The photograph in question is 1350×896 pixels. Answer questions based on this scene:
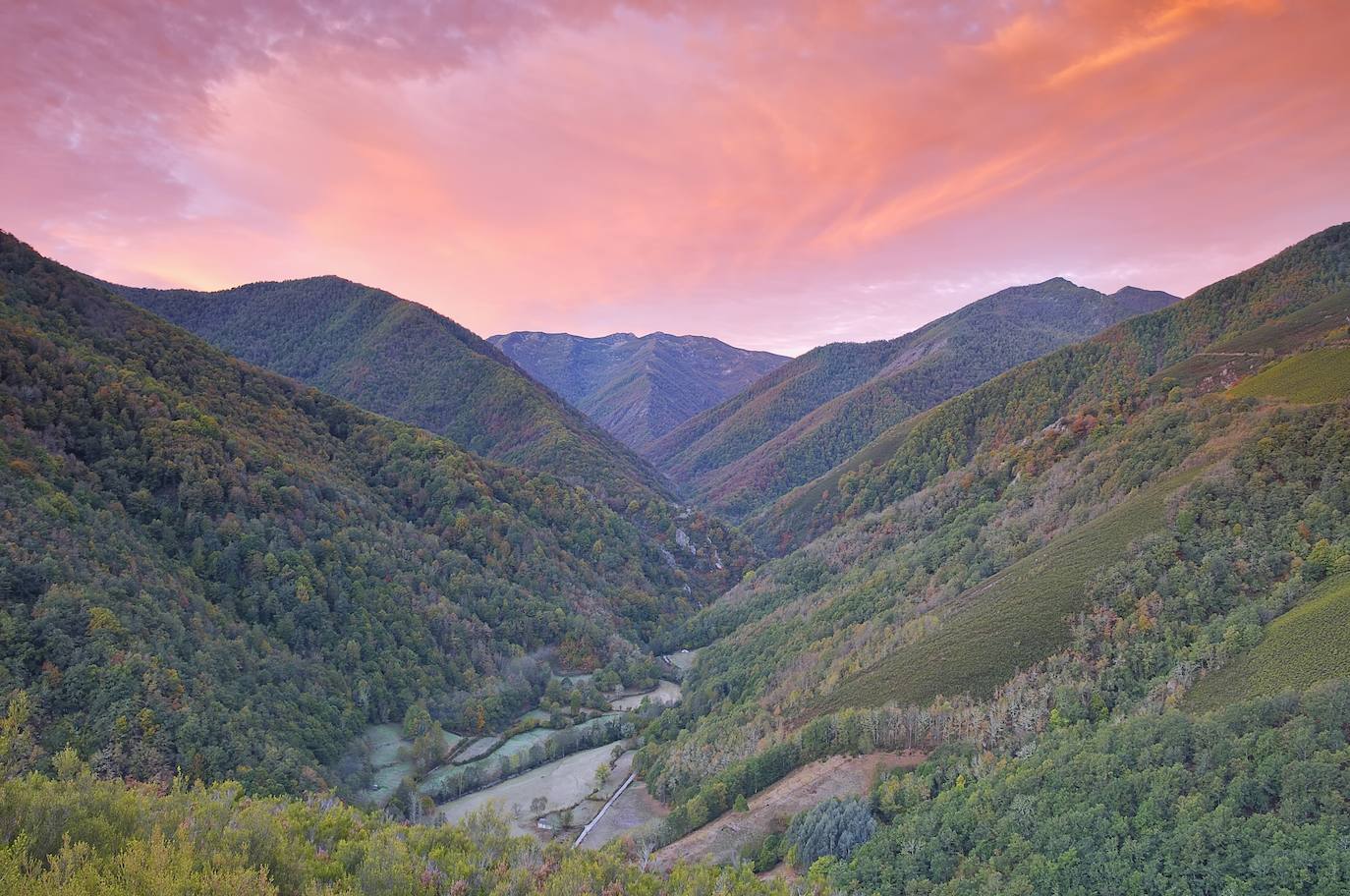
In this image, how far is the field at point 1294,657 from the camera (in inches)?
1377

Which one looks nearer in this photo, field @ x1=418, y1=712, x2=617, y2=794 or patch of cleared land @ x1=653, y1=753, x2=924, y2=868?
patch of cleared land @ x1=653, y1=753, x2=924, y2=868

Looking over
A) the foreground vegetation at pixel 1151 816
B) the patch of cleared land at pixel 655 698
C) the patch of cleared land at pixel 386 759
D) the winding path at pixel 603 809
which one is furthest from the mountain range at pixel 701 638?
the patch of cleared land at pixel 655 698

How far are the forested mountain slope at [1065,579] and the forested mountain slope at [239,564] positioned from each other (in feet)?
102

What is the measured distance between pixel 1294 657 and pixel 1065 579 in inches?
880

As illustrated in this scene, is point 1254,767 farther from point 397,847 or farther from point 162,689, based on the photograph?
point 162,689

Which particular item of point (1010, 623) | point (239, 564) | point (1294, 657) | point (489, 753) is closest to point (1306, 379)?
point (1010, 623)

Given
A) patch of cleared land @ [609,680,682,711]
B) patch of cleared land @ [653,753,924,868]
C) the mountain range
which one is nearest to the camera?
the mountain range

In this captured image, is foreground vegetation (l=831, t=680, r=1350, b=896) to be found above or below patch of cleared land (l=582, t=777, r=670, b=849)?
above

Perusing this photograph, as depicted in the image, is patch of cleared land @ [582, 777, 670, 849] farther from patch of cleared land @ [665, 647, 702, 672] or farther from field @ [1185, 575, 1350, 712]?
field @ [1185, 575, 1350, 712]

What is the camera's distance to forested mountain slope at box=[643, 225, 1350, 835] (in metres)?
47.2

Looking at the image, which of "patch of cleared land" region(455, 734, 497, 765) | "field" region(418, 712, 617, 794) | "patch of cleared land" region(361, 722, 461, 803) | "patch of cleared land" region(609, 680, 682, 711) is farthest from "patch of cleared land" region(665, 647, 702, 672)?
"patch of cleared land" region(361, 722, 461, 803)

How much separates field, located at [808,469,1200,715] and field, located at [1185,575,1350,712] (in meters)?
13.8

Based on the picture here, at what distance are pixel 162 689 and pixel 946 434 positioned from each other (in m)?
148

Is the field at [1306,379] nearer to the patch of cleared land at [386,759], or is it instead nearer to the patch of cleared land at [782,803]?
the patch of cleared land at [782,803]
